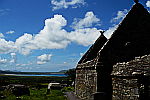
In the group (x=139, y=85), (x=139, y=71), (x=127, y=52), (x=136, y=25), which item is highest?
(x=136, y=25)

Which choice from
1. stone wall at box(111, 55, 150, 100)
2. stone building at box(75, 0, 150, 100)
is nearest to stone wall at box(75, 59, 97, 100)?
stone building at box(75, 0, 150, 100)

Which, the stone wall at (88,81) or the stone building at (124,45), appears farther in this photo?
the stone wall at (88,81)

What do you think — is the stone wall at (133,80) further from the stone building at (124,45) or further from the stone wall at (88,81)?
the stone wall at (88,81)

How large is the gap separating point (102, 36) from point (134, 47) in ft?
26.6

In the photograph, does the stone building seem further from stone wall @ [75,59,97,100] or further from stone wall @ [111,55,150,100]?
stone wall @ [111,55,150,100]

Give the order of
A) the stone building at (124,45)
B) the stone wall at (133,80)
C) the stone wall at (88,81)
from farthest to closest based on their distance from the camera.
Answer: the stone wall at (88,81) → the stone building at (124,45) → the stone wall at (133,80)

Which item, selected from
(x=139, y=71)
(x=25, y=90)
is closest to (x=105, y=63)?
(x=139, y=71)

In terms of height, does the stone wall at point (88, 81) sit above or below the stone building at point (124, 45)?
below

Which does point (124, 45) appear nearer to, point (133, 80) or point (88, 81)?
point (133, 80)

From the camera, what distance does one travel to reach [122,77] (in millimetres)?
8945

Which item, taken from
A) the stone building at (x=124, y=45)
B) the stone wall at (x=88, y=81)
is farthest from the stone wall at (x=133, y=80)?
the stone wall at (x=88, y=81)

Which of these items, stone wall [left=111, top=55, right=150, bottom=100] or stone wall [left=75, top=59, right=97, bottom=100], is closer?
stone wall [left=111, top=55, right=150, bottom=100]

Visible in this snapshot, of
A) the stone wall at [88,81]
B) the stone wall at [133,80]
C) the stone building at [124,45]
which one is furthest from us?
the stone wall at [88,81]

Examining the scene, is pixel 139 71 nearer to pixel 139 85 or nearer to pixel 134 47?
pixel 139 85
